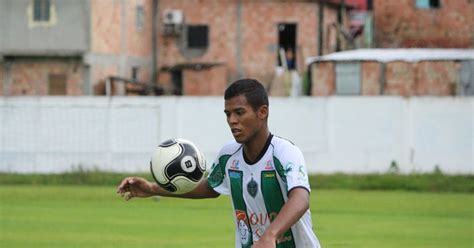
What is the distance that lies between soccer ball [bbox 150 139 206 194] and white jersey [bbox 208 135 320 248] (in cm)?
54

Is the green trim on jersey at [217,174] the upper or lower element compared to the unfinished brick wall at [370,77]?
upper

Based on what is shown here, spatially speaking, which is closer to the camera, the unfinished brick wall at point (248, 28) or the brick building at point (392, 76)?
the brick building at point (392, 76)

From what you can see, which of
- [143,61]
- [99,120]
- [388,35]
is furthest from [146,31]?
[99,120]

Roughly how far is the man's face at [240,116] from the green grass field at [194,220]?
8.78 m

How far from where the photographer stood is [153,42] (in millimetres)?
60625

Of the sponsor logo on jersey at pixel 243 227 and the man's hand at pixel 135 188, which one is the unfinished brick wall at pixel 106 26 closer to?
the man's hand at pixel 135 188

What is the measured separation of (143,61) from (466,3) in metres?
15.7

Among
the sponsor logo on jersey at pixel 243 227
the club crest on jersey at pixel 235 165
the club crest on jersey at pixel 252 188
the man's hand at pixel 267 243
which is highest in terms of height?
the club crest on jersey at pixel 235 165

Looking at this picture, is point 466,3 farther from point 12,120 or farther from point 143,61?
point 12,120

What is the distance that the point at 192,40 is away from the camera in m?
60.5

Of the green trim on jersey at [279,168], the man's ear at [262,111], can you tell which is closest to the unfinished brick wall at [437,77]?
the green trim on jersey at [279,168]

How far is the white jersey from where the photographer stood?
9188mm

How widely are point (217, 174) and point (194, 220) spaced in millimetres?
12337

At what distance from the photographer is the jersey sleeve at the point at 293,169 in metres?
8.82
